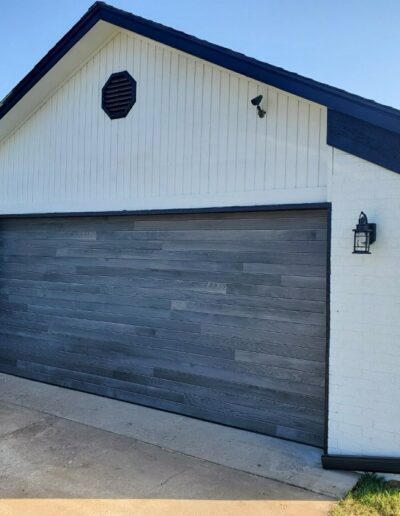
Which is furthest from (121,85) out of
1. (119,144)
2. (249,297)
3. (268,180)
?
(249,297)

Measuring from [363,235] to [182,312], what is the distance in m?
2.37

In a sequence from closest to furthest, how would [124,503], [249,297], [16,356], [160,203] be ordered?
1. [124,503]
2. [249,297]
3. [160,203]
4. [16,356]

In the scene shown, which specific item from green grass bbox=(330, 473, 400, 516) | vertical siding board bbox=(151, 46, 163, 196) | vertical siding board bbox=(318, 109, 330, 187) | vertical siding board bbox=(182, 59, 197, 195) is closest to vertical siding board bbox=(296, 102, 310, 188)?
vertical siding board bbox=(318, 109, 330, 187)

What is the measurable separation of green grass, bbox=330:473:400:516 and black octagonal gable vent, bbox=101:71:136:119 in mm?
4844

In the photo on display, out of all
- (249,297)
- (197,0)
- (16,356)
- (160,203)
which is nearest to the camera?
(249,297)

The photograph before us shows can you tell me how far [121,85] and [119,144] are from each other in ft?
2.53

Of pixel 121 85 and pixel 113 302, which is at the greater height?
pixel 121 85

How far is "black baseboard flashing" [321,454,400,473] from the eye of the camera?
3.99m

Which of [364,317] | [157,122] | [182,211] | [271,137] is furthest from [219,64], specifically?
[364,317]

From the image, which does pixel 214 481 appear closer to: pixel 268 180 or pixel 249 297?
pixel 249 297

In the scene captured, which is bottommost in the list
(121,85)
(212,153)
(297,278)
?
(297,278)

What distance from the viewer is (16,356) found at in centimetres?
711

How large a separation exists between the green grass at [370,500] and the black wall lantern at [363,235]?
76.3 inches

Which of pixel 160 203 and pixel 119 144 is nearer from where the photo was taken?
pixel 160 203
